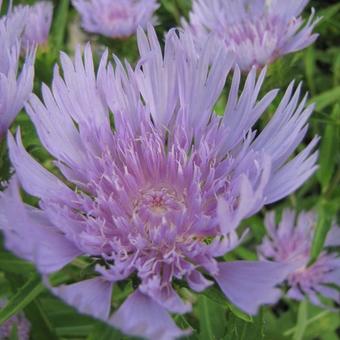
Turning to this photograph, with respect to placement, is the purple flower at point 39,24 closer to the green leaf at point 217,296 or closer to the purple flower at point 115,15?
the purple flower at point 115,15

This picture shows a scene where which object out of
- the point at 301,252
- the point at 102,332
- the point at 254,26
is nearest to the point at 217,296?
the point at 102,332

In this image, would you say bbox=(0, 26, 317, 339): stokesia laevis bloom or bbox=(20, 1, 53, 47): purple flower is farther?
bbox=(20, 1, 53, 47): purple flower

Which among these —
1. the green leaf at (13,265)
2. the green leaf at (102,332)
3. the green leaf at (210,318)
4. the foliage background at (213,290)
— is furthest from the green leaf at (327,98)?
the green leaf at (102,332)

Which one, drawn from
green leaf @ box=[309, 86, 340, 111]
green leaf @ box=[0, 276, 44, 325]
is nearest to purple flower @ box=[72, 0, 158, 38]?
green leaf @ box=[309, 86, 340, 111]

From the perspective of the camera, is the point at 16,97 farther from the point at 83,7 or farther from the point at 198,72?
the point at 83,7

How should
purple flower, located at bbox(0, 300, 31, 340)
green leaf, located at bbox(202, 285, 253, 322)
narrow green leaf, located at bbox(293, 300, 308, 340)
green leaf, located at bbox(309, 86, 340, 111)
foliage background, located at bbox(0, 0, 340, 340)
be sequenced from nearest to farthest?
green leaf, located at bbox(202, 285, 253, 322) < foliage background, located at bbox(0, 0, 340, 340) < purple flower, located at bbox(0, 300, 31, 340) < narrow green leaf, located at bbox(293, 300, 308, 340) < green leaf, located at bbox(309, 86, 340, 111)

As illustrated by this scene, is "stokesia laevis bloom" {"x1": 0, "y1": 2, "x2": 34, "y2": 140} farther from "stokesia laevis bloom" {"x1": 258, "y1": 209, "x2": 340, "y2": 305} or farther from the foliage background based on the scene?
"stokesia laevis bloom" {"x1": 258, "y1": 209, "x2": 340, "y2": 305}
